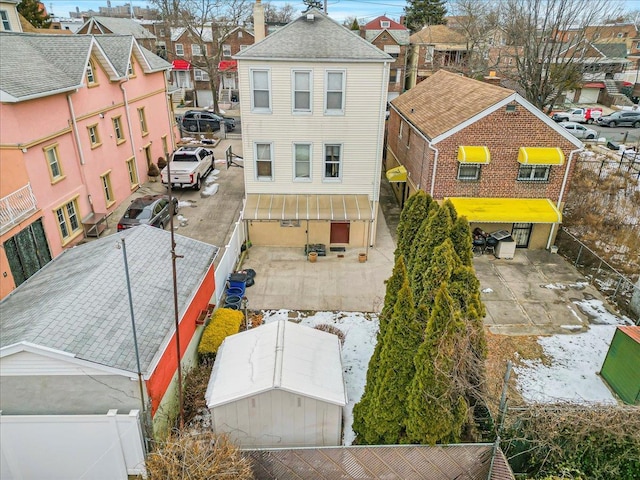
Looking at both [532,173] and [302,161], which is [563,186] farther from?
[302,161]

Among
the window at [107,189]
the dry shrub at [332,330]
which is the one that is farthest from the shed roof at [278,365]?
the window at [107,189]

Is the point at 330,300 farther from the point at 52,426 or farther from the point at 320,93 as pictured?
the point at 52,426

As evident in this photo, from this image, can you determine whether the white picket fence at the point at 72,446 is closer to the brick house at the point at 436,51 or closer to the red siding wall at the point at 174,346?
the red siding wall at the point at 174,346

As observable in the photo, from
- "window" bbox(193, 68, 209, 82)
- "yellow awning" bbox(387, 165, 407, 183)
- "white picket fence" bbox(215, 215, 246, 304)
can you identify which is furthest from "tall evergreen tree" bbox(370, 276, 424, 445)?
"window" bbox(193, 68, 209, 82)

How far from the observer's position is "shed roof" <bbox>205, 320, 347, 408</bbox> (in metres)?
9.90

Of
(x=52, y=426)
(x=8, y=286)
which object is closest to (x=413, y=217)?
(x=52, y=426)

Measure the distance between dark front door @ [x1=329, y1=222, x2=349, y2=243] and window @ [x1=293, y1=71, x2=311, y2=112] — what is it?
5348 millimetres

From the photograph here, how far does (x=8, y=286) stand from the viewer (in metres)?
15.8

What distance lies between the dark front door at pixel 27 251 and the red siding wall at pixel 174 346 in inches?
315

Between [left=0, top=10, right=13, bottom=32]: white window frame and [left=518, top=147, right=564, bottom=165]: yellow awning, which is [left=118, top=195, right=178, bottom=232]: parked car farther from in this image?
[left=518, top=147, right=564, bottom=165]: yellow awning

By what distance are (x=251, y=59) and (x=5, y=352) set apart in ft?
44.3

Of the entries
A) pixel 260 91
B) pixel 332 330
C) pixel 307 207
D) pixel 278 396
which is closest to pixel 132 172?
pixel 260 91

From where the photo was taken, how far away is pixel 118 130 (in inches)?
977

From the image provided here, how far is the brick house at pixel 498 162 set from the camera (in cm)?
1848
